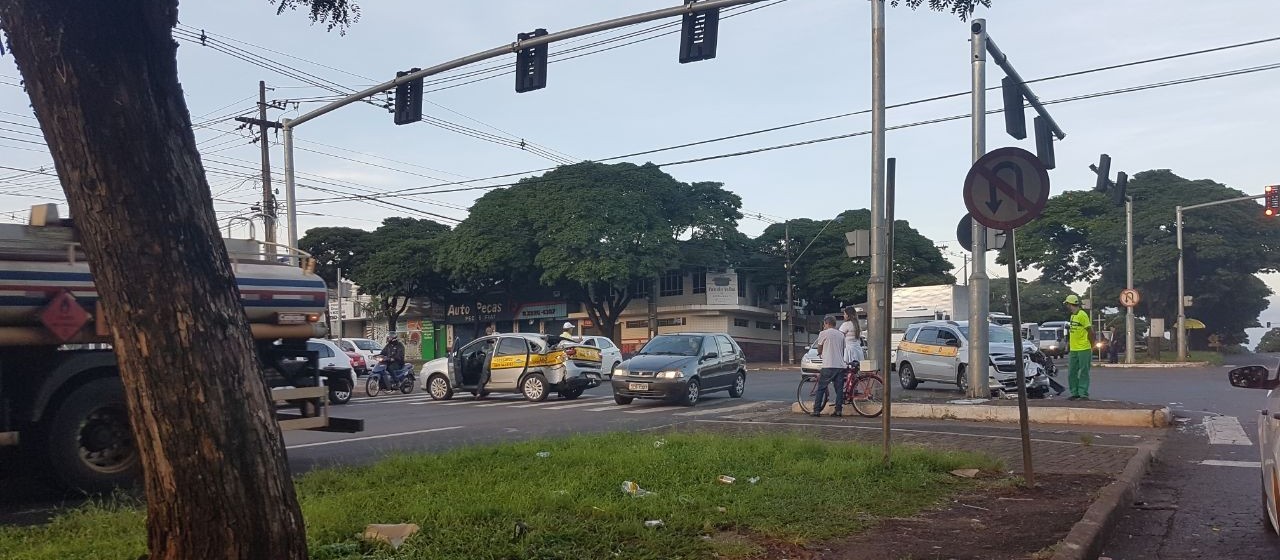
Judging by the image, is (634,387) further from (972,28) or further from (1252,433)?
(1252,433)

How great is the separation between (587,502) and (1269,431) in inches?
151

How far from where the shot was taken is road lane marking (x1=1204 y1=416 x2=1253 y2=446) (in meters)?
11.1

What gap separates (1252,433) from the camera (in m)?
12.0

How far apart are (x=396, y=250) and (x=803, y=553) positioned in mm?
47321

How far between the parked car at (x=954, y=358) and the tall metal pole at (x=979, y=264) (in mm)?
2317

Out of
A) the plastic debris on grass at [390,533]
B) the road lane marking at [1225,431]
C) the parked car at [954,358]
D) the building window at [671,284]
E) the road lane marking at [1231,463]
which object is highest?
the building window at [671,284]

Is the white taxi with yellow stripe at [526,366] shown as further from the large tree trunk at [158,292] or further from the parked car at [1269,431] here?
the large tree trunk at [158,292]

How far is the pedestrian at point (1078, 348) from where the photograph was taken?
15.2m

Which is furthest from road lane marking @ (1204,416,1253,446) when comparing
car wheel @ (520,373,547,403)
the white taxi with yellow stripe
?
car wheel @ (520,373,547,403)

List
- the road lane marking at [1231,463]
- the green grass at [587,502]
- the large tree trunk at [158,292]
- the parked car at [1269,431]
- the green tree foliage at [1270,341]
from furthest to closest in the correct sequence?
the green tree foliage at [1270,341]
the road lane marking at [1231,463]
the green grass at [587,502]
the parked car at [1269,431]
the large tree trunk at [158,292]

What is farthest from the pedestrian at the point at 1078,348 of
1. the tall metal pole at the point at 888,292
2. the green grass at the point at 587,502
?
the tall metal pole at the point at 888,292

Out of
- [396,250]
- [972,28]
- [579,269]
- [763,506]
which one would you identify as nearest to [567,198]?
[579,269]

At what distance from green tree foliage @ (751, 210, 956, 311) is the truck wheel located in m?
46.6

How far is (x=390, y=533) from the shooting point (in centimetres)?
515
